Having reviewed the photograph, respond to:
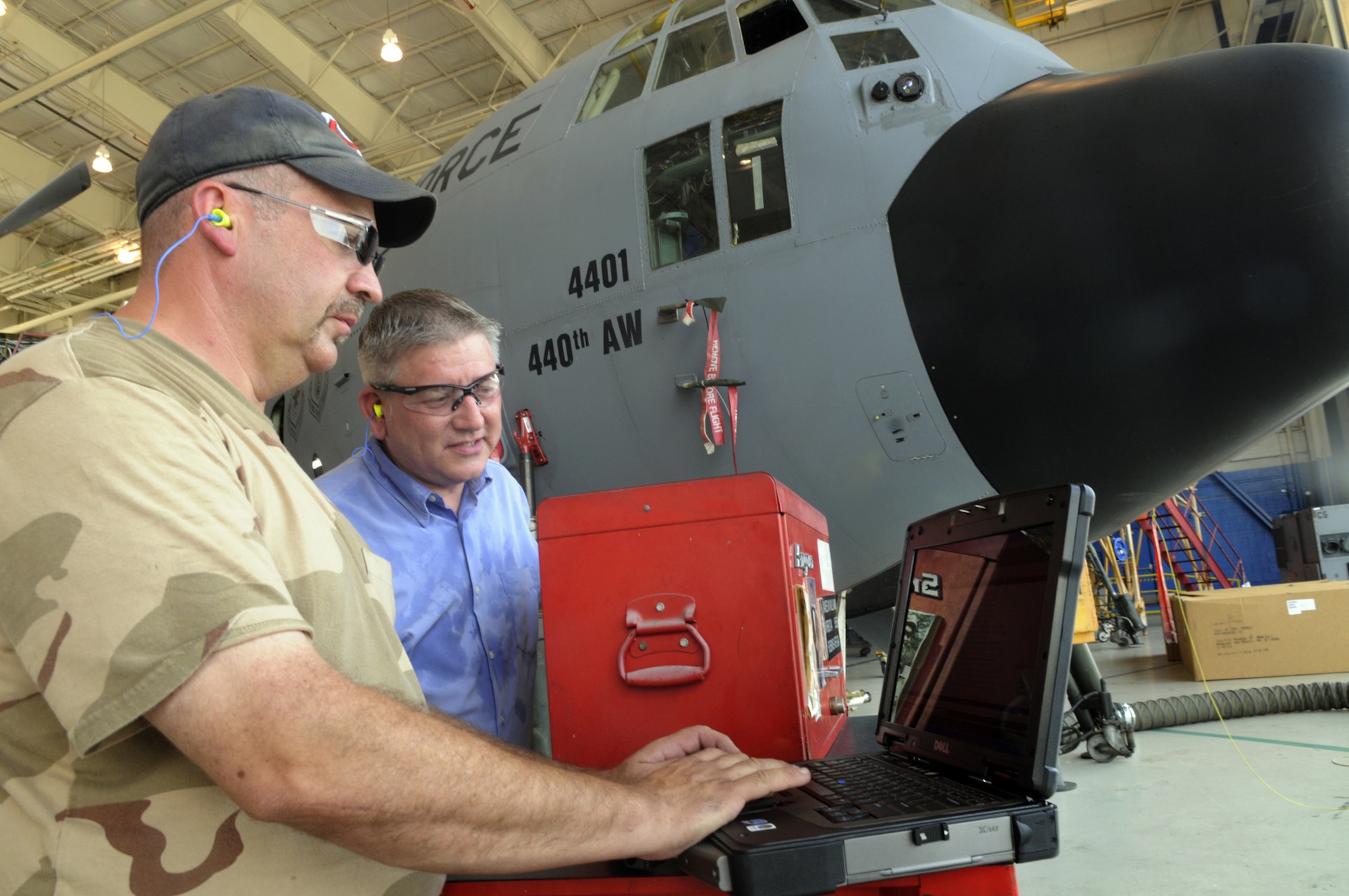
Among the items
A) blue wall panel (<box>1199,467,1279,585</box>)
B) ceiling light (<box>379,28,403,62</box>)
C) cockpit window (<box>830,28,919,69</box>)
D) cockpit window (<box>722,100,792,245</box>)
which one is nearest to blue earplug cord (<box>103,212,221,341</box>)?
cockpit window (<box>722,100,792,245</box>)

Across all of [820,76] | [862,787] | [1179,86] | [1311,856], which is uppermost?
[820,76]

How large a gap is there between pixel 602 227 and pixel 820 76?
1.00 m

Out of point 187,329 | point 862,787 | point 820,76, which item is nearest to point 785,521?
point 862,787

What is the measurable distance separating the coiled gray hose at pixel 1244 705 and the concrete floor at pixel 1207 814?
1.6 inches

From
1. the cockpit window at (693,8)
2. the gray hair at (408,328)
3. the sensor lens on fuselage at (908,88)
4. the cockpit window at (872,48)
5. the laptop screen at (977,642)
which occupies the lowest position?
the laptop screen at (977,642)

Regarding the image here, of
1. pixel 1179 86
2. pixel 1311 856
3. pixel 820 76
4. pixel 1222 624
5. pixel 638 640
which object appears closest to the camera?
pixel 638 640

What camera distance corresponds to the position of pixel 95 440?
0.74 meters

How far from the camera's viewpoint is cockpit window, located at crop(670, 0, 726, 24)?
3.72 meters

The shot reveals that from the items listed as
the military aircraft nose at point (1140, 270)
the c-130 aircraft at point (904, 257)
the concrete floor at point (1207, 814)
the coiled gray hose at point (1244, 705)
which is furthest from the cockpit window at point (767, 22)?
the coiled gray hose at point (1244, 705)

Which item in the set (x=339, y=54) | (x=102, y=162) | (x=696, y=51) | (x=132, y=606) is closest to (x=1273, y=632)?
(x=696, y=51)

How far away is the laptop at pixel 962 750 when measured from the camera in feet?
2.81

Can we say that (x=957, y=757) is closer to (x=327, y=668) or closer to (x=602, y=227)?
(x=327, y=668)

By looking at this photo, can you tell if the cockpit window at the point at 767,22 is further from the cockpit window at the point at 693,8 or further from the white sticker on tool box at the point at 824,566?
the white sticker on tool box at the point at 824,566

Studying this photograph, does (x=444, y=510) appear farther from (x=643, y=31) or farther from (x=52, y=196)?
(x=643, y=31)
